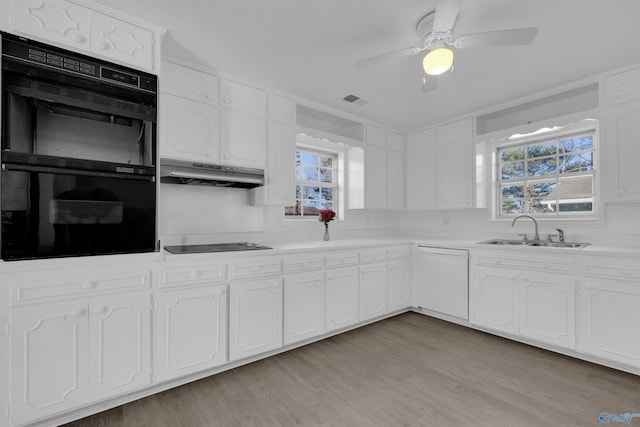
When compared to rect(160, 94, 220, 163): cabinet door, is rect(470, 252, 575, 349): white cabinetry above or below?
below

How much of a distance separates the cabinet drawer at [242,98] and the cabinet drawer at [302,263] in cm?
144

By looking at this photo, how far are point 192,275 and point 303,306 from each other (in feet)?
3.42

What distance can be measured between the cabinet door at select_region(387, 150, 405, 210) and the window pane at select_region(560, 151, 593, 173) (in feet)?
6.00

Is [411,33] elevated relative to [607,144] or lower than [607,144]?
elevated

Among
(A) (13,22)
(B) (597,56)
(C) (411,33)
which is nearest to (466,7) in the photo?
(C) (411,33)

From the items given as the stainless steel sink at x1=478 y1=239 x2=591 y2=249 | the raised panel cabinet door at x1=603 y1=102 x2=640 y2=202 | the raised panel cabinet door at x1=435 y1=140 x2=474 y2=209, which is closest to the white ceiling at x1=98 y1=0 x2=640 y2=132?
the raised panel cabinet door at x1=603 y1=102 x2=640 y2=202

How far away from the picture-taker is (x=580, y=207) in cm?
315

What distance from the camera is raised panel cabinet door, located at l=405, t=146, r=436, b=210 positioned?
403cm

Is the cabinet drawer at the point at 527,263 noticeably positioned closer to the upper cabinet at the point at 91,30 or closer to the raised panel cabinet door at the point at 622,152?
the raised panel cabinet door at the point at 622,152

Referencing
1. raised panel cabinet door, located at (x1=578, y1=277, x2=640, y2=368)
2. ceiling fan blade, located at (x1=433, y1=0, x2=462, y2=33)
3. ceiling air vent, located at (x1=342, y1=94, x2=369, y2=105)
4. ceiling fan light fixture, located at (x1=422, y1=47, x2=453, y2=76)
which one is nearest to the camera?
ceiling fan blade, located at (x1=433, y1=0, x2=462, y2=33)

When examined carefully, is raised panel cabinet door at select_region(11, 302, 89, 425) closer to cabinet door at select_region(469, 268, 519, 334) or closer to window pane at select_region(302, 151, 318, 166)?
window pane at select_region(302, 151, 318, 166)

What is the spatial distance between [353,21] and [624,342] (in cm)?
312

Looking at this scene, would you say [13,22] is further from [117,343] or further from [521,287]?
[521,287]

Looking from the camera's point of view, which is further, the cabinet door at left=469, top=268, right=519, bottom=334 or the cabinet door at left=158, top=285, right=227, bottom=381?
the cabinet door at left=469, top=268, right=519, bottom=334
